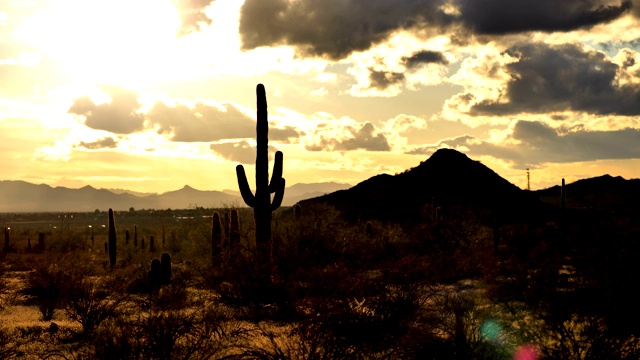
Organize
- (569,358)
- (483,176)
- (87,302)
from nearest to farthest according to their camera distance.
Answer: (569,358) → (87,302) → (483,176)

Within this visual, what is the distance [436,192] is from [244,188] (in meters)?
35.4

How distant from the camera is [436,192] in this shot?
176ft

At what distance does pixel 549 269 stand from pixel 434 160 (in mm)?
48091

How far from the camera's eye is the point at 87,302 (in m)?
14.0

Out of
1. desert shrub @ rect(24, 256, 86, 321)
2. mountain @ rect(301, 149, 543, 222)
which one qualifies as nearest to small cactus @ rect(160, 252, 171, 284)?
desert shrub @ rect(24, 256, 86, 321)

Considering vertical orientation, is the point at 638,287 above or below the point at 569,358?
above

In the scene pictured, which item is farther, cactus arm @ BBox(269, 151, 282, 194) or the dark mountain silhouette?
the dark mountain silhouette

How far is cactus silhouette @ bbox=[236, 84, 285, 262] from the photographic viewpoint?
19891mm

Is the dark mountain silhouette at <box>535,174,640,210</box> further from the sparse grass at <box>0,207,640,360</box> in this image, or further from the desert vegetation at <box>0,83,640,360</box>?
the sparse grass at <box>0,207,640,360</box>

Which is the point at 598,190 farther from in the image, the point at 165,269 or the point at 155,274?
the point at 155,274

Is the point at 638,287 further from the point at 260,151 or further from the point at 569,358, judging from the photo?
the point at 260,151

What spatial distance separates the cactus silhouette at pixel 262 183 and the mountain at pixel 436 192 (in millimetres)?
27992

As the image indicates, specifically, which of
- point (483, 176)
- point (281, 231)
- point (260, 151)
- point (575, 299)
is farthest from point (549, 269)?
point (483, 176)

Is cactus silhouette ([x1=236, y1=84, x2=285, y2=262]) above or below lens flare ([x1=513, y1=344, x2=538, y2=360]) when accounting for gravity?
above
